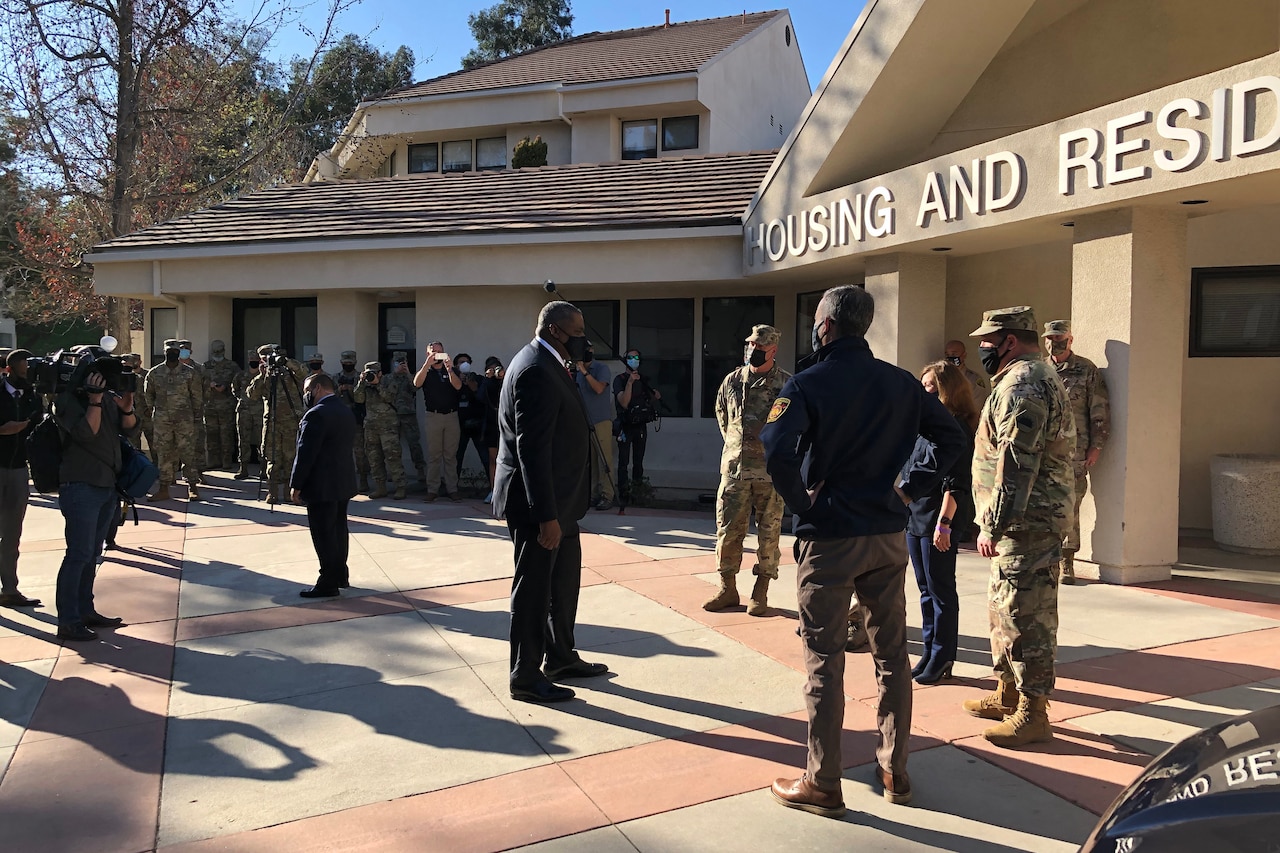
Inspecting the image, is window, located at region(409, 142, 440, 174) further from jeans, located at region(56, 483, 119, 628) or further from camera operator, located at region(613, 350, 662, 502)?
jeans, located at region(56, 483, 119, 628)

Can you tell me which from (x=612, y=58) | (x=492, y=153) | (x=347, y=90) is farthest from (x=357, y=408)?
(x=347, y=90)

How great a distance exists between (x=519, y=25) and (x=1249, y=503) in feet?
130

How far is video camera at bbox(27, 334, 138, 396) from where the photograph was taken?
5.74m

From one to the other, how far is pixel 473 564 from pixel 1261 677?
5.82 m

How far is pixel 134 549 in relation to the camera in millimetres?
8539

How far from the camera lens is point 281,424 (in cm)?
1130

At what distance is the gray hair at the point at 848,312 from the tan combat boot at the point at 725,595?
3.13 m

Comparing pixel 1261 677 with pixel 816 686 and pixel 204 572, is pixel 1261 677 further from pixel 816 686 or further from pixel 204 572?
pixel 204 572

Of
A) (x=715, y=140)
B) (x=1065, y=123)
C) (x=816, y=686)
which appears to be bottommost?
(x=816, y=686)

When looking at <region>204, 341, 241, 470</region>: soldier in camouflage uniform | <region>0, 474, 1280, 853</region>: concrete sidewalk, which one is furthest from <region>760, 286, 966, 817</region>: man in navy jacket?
<region>204, 341, 241, 470</region>: soldier in camouflage uniform

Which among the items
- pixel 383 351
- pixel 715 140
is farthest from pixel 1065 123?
pixel 715 140

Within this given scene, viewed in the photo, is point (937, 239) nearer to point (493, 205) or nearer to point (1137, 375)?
point (1137, 375)

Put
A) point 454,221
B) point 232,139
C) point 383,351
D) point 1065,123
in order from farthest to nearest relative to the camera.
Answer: point 232,139, point 383,351, point 454,221, point 1065,123

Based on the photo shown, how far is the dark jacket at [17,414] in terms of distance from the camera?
6184mm
